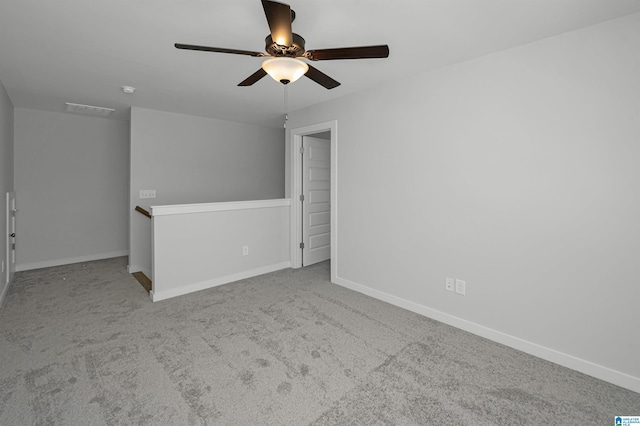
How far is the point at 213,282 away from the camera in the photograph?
12.3ft

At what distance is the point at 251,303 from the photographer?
3256mm

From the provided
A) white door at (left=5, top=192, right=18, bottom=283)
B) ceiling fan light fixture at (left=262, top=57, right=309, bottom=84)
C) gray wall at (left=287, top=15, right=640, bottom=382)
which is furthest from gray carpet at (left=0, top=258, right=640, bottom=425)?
ceiling fan light fixture at (left=262, top=57, right=309, bottom=84)

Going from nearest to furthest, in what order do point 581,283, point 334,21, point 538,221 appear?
Answer: point 334,21
point 581,283
point 538,221

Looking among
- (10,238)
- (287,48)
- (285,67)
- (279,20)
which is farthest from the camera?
(10,238)

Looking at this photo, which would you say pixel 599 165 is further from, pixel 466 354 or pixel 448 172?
pixel 466 354

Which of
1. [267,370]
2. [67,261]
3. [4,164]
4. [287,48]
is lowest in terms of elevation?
[267,370]

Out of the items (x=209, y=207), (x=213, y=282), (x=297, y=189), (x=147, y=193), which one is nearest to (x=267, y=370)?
(x=213, y=282)

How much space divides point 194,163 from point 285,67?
3.69 meters

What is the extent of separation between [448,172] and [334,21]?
157 centimetres

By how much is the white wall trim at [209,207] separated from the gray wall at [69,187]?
2343mm

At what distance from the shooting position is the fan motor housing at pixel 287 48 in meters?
1.67

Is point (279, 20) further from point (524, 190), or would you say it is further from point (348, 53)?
point (524, 190)

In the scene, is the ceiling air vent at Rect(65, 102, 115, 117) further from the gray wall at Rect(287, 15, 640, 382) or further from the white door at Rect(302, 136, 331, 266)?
the gray wall at Rect(287, 15, 640, 382)

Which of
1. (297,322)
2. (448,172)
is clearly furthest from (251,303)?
(448,172)
